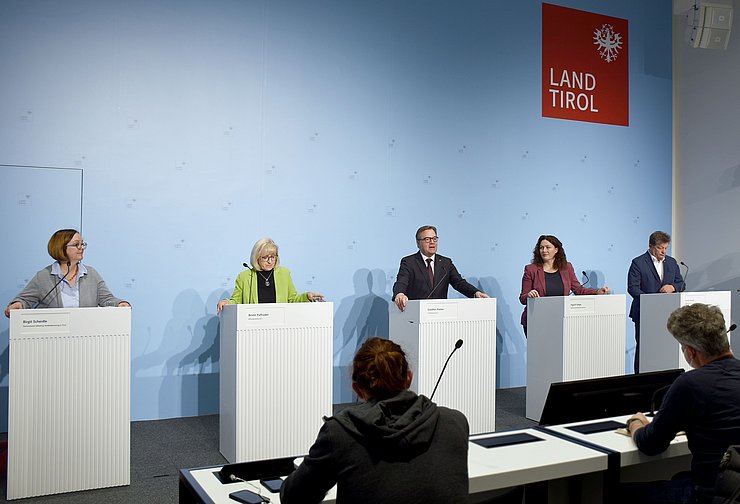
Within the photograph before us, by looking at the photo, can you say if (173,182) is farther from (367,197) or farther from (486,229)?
(486,229)

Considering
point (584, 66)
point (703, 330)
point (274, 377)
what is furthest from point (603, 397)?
point (584, 66)

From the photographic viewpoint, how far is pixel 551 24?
24.5ft

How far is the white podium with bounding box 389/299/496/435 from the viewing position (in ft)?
16.1

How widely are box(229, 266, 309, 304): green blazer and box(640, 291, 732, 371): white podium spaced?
2941mm

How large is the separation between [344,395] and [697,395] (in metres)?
4.39

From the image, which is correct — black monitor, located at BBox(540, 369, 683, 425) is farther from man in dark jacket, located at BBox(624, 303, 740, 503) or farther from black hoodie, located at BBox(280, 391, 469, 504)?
black hoodie, located at BBox(280, 391, 469, 504)

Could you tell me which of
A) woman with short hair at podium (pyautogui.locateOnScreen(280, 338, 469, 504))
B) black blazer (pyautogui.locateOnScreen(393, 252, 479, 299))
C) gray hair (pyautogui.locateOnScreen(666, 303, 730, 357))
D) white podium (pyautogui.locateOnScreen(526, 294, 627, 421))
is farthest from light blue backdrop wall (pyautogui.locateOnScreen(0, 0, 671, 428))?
woman with short hair at podium (pyautogui.locateOnScreen(280, 338, 469, 504))

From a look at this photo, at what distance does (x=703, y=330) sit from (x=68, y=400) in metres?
3.08

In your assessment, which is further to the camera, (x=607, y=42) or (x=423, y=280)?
(x=607, y=42)

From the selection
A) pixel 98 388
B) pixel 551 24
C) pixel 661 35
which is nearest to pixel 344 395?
pixel 98 388

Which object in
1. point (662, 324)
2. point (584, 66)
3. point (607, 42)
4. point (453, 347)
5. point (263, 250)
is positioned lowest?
point (453, 347)

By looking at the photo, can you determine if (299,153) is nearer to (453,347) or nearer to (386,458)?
(453,347)

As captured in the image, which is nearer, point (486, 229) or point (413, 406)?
point (413, 406)

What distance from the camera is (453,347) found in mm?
5012
